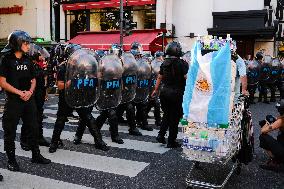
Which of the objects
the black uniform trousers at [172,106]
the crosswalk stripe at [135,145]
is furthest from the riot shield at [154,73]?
the black uniform trousers at [172,106]

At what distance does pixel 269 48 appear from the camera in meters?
21.8

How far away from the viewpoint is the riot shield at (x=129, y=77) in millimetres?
8117

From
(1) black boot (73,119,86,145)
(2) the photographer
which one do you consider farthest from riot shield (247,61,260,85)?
(1) black boot (73,119,86,145)

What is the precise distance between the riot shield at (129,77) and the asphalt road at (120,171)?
1.29m

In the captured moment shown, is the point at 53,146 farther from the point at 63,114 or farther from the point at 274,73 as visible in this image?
the point at 274,73

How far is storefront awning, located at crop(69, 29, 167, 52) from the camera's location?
886 inches

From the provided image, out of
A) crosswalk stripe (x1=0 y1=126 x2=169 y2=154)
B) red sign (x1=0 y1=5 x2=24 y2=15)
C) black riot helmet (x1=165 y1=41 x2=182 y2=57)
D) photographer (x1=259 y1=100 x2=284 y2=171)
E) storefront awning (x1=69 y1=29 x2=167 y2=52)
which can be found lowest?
crosswalk stripe (x1=0 y1=126 x2=169 y2=154)

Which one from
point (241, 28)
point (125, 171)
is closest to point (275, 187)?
point (125, 171)

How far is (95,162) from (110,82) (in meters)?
1.79

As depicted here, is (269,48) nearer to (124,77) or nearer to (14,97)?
(124,77)

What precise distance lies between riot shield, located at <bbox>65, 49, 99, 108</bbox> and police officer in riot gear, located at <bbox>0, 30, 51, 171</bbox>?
0.86 m

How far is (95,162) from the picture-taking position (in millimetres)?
6164

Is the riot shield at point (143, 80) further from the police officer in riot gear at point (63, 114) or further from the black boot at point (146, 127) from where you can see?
the police officer in riot gear at point (63, 114)

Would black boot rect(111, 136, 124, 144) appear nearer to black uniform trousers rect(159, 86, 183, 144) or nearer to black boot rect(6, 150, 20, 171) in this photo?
black uniform trousers rect(159, 86, 183, 144)
